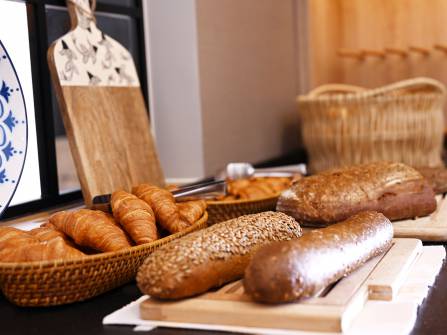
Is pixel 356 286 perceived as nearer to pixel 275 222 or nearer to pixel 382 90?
pixel 275 222

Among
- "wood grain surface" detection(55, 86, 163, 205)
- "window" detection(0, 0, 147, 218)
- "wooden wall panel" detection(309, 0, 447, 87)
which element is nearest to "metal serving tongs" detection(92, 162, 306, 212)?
"wood grain surface" detection(55, 86, 163, 205)

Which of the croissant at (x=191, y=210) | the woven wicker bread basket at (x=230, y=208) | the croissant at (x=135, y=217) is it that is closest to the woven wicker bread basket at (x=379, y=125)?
the woven wicker bread basket at (x=230, y=208)

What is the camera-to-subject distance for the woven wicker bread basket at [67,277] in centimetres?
83

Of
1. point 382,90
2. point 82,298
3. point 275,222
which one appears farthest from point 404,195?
point 382,90

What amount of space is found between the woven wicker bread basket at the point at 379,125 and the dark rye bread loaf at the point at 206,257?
1288 mm

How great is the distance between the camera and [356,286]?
0.80m

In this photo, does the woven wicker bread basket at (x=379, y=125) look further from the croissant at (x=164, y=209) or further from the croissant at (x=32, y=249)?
the croissant at (x=32, y=249)

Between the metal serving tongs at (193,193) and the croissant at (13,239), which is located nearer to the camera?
the croissant at (13,239)

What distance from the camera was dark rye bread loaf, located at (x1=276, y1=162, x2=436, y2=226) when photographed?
1212 millimetres

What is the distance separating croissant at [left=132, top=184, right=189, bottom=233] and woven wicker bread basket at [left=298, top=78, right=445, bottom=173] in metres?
1.22

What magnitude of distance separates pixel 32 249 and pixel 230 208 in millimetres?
479

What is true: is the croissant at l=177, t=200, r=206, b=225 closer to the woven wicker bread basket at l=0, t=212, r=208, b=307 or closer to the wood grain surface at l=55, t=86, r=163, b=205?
the woven wicker bread basket at l=0, t=212, r=208, b=307

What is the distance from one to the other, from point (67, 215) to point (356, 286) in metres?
0.40

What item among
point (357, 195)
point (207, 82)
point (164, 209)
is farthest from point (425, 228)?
point (207, 82)
